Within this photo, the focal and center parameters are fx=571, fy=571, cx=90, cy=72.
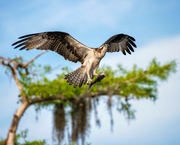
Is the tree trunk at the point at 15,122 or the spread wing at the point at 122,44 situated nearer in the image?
the spread wing at the point at 122,44

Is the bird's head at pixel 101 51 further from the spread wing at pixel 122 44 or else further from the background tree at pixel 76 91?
the background tree at pixel 76 91

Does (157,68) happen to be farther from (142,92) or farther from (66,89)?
(66,89)

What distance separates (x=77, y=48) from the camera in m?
7.45

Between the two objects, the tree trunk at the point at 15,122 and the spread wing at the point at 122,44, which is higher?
the tree trunk at the point at 15,122

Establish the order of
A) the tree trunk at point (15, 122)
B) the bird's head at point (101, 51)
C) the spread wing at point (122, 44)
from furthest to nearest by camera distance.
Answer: the tree trunk at point (15, 122) → the spread wing at point (122, 44) → the bird's head at point (101, 51)

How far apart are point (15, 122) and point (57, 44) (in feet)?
30.8

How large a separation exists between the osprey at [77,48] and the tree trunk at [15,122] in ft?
28.7

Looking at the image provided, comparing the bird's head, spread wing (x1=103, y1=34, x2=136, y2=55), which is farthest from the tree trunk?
the bird's head

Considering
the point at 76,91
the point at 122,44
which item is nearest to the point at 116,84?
the point at 76,91

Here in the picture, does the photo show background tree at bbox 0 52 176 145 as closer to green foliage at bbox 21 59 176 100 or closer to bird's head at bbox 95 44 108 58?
green foliage at bbox 21 59 176 100

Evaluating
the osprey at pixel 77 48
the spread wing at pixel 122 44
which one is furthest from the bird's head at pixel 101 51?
the spread wing at pixel 122 44

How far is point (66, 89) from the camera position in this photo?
1681 cm

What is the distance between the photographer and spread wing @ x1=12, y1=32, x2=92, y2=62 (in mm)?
7445

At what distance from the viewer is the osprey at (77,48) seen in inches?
275
